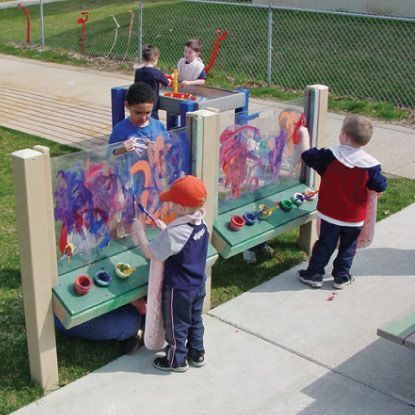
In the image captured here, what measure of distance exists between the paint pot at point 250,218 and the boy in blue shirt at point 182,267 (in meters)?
0.96

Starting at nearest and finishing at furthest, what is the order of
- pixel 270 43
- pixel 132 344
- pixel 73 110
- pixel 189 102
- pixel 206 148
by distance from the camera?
pixel 132 344
pixel 206 148
pixel 189 102
pixel 73 110
pixel 270 43

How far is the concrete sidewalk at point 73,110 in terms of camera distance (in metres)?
8.88

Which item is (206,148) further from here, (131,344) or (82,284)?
(131,344)

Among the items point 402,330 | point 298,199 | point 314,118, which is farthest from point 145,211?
point 314,118

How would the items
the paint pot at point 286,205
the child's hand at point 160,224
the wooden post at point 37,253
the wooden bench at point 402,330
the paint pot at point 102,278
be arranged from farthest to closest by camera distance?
the paint pot at point 286,205
the child's hand at point 160,224
the paint pot at point 102,278
the wooden bench at point 402,330
the wooden post at point 37,253

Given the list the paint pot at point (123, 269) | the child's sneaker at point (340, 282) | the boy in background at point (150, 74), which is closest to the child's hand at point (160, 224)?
the paint pot at point (123, 269)

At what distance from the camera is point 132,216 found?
445cm

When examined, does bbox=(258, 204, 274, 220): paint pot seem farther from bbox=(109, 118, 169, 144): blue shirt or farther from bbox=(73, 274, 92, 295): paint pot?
bbox=(73, 274, 92, 295): paint pot

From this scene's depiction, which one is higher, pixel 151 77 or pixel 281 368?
pixel 151 77

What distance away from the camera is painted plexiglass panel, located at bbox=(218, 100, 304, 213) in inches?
198

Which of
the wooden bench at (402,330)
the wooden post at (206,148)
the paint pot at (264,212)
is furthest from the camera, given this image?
the paint pot at (264,212)

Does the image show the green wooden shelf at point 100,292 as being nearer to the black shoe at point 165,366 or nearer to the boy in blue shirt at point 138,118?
the black shoe at point 165,366

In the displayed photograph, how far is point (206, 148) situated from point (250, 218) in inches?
29.7

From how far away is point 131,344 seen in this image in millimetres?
4445
